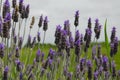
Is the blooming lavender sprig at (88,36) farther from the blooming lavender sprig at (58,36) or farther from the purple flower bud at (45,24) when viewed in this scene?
the purple flower bud at (45,24)

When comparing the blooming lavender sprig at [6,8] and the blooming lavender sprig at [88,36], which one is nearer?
the blooming lavender sprig at [6,8]

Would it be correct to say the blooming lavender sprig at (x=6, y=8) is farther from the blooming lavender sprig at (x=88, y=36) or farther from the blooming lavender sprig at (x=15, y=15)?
the blooming lavender sprig at (x=88, y=36)

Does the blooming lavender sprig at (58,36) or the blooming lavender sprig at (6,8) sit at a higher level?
the blooming lavender sprig at (6,8)

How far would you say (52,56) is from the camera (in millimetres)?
6074

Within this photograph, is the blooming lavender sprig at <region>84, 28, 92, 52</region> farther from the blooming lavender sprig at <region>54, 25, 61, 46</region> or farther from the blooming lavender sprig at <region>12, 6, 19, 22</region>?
the blooming lavender sprig at <region>12, 6, 19, 22</region>

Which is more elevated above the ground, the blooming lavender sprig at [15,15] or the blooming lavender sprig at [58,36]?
the blooming lavender sprig at [15,15]

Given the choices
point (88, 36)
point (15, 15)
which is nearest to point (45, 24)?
point (88, 36)

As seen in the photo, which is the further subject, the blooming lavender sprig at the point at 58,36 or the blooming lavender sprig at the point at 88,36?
the blooming lavender sprig at the point at 88,36

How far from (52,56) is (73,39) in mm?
496

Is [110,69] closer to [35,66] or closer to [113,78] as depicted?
[113,78]

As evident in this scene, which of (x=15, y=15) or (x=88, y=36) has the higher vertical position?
(x=15, y=15)

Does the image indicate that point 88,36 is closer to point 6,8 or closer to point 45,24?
point 45,24

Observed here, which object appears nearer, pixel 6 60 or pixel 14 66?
pixel 6 60

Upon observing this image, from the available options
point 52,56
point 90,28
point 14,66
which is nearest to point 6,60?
point 14,66
